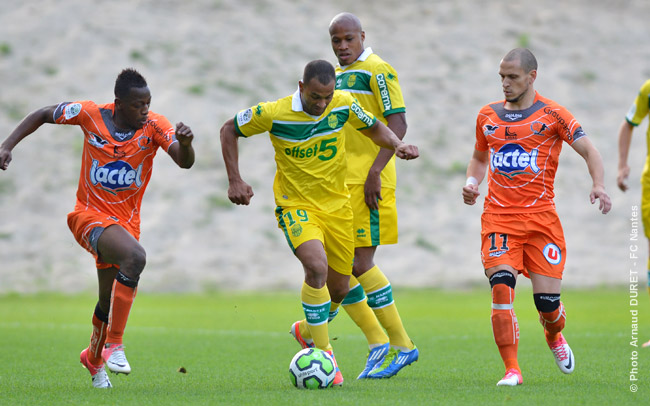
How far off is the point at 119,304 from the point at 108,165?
1.12 metres

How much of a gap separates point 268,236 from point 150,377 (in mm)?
15006

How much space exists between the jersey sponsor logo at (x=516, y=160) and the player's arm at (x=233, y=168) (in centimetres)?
190

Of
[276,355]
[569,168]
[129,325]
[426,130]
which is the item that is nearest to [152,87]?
[426,130]

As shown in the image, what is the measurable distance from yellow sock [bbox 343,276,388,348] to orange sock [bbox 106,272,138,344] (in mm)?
1856

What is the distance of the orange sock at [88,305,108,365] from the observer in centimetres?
679

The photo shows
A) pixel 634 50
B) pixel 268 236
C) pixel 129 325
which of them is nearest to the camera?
pixel 129 325

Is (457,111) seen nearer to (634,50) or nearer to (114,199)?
(634,50)

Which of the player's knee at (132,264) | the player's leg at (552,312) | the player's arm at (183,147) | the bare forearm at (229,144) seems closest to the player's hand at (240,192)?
the bare forearm at (229,144)

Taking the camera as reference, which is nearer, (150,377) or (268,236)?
(150,377)

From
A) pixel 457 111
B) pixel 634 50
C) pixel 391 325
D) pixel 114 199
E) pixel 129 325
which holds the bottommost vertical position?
pixel 129 325

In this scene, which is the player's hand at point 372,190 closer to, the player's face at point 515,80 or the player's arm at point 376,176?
the player's arm at point 376,176

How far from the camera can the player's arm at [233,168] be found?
21.5 feet

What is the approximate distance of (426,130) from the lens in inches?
1025

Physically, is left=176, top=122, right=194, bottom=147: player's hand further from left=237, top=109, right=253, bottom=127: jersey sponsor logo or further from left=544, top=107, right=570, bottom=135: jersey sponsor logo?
left=544, top=107, right=570, bottom=135: jersey sponsor logo
